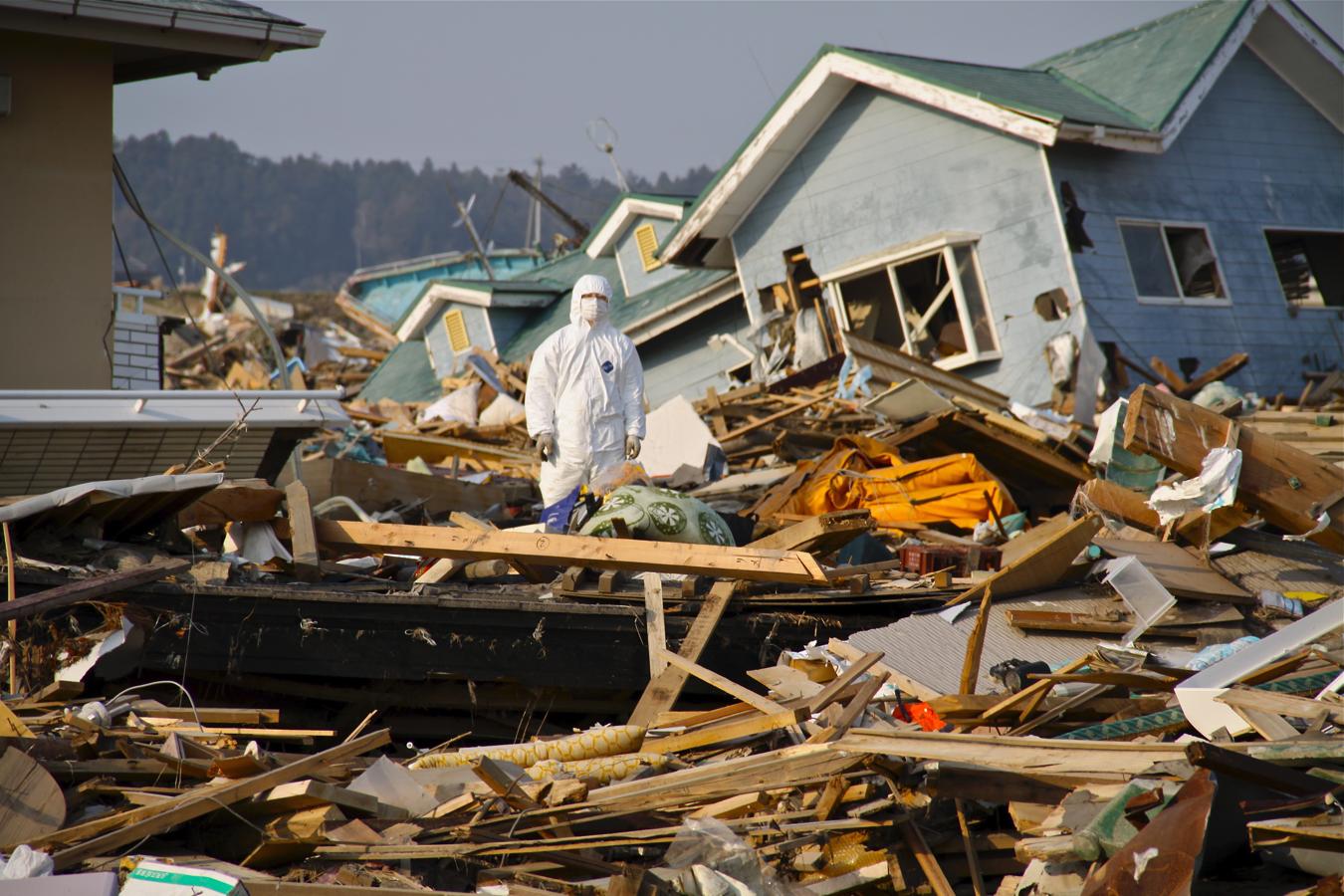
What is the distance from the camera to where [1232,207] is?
15.2 meters

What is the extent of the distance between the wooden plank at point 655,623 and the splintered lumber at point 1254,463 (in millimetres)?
2909

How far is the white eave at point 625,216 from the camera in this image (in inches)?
785

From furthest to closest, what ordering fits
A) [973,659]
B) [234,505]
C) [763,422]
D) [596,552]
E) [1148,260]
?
[1148,260] → [763,422] → [234,505] → [596,552] → [973,659]

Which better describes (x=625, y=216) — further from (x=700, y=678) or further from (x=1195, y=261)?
(x=700, y=678)

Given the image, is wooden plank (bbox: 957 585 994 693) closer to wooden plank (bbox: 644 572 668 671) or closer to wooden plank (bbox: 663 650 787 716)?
wooden plank (bbox: 663 650 787 716)

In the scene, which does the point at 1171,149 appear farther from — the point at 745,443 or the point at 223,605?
the point at 223,605

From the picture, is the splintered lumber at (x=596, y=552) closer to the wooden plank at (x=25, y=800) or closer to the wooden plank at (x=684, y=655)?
the wooden plank at (x=684, y=655)

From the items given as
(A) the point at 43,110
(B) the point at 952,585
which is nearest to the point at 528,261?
(A) the point at 43,110

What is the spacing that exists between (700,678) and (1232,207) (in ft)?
38.1

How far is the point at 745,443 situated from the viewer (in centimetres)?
1281

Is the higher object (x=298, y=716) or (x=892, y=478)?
(x=892, y=478)

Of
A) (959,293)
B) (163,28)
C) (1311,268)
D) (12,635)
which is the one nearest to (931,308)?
(959,293)

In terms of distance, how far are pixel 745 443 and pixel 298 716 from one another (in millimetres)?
6858

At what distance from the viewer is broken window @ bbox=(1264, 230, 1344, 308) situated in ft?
53.7
